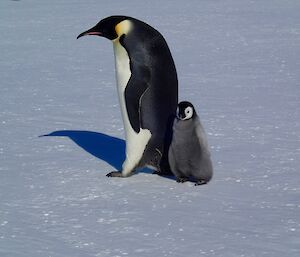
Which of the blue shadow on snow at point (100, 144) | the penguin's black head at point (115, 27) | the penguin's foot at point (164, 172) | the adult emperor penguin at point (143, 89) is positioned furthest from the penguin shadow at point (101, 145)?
the penguin's black head at point (115, 27)

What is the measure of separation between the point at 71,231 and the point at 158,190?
75cm

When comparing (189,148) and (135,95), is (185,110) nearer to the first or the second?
(189,148)

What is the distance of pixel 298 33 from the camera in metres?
10.7

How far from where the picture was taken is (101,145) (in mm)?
5074

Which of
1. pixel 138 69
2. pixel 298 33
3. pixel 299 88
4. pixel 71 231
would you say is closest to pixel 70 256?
pixel 71 231

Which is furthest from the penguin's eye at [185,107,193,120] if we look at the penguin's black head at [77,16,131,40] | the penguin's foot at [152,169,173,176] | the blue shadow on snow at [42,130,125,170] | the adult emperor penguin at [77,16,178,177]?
the blue shadow on snow at [42,130,125,170]

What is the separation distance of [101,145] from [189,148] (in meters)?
1.18

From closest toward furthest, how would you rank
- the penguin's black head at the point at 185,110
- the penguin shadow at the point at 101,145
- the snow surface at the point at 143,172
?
the snow surface at the point at 143,172, the penguin's black head at the point at 185,110, the penguin shadow at the point at 101,145

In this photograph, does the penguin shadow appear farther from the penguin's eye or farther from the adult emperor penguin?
the penguin's eye

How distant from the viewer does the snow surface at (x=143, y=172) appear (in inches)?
130

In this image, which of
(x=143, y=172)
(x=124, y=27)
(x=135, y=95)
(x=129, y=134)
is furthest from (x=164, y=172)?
(x=124, y=27)

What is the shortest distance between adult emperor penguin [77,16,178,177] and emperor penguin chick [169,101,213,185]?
0.20m

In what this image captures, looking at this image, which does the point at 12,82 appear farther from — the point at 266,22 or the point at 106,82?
the point at 266,22

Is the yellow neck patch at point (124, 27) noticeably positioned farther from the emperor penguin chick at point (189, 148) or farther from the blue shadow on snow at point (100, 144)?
the blue shadow on snow at point (100, 144)
